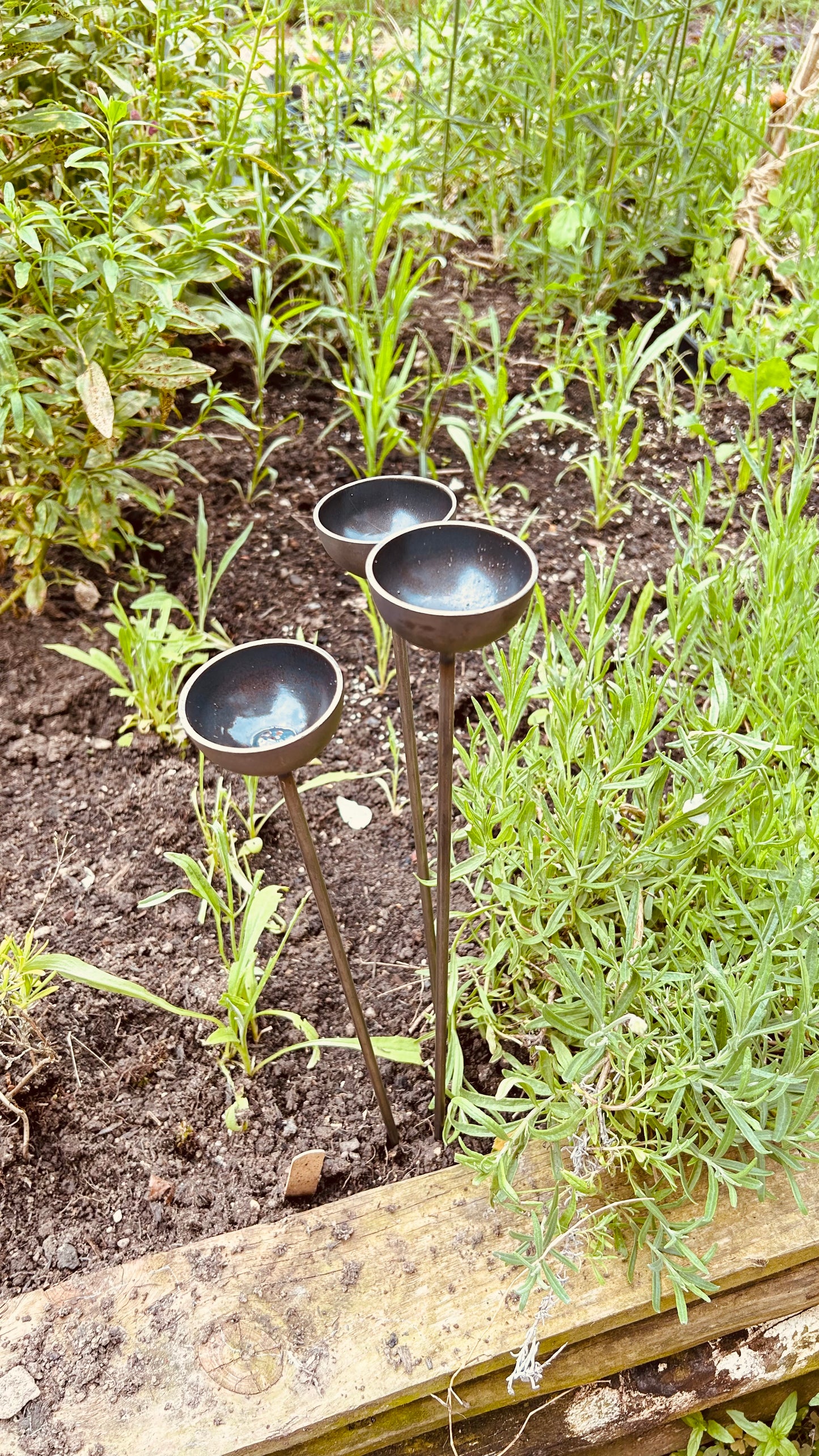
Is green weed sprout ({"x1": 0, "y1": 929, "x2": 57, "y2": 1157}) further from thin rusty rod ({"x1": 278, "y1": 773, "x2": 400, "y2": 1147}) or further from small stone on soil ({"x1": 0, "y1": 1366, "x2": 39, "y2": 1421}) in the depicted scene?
thin rusty rod ({"x1": 278, "y1": 773, "x2": 400, "y2": 1147})

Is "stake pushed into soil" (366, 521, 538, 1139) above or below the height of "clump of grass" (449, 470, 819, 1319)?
above

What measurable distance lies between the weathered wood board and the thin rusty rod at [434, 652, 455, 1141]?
183 mm

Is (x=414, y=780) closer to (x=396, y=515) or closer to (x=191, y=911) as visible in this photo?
(x=396, y=515)

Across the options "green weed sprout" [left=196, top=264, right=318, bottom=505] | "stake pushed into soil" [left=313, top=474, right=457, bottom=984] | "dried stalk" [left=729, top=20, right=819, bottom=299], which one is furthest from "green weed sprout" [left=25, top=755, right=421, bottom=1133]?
"dried stalk" [left=729, top=20, right=819, bottom=299]

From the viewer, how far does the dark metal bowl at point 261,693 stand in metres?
0.88

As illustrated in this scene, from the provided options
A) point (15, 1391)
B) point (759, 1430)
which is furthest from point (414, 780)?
point (759, 1430)

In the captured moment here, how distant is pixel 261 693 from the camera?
918 millimetres

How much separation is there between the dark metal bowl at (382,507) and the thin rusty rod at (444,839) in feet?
0.79

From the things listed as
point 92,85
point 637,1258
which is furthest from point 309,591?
point 637,1258

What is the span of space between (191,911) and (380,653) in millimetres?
549

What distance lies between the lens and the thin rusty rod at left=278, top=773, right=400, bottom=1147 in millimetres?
873

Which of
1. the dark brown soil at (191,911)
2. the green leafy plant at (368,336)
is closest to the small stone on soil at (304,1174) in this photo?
the dark brown soil at (191,911)

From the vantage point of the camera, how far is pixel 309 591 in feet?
6.32

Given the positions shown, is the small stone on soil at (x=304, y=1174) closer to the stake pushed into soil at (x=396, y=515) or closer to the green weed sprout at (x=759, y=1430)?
the stake pushed into soil at (x=396, y=515)
